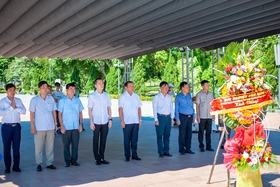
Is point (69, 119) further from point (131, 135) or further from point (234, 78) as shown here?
point (234, 78)

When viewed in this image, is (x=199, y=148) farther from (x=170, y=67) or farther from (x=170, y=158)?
(x=170, y=67)

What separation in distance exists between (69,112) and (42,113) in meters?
0.55

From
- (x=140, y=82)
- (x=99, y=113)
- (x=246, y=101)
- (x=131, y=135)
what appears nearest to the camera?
(x=246, y=101)

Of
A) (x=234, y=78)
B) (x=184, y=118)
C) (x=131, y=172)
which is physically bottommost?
(x=131, y=172)

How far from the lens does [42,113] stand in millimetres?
7152

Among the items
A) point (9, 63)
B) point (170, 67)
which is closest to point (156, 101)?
point (170, 67)

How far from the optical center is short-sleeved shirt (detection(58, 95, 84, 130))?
7434 millimetres

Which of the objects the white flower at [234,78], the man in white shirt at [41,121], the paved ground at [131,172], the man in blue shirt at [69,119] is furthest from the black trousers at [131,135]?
the white flower at [234,78]

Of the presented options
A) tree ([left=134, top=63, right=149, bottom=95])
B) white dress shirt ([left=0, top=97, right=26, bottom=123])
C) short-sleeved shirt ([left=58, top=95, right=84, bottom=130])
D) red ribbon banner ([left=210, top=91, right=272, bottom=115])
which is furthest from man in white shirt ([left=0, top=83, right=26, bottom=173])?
tree ([left=134, top=63, right=149, bottom=95])

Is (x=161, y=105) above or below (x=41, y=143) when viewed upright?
above

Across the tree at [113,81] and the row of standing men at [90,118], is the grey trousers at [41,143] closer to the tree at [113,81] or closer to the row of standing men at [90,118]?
the row of standing men at [90,118]

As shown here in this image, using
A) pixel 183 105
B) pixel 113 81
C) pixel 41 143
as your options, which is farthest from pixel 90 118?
pixel 113 81

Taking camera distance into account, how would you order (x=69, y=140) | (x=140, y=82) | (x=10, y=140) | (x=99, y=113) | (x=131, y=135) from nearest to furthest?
(x=10, y=140)
(x=69, y=140)
(x=99, y=113)
(x=131, y=135)
(x=140, y=82)

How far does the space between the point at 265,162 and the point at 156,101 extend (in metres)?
3.78
